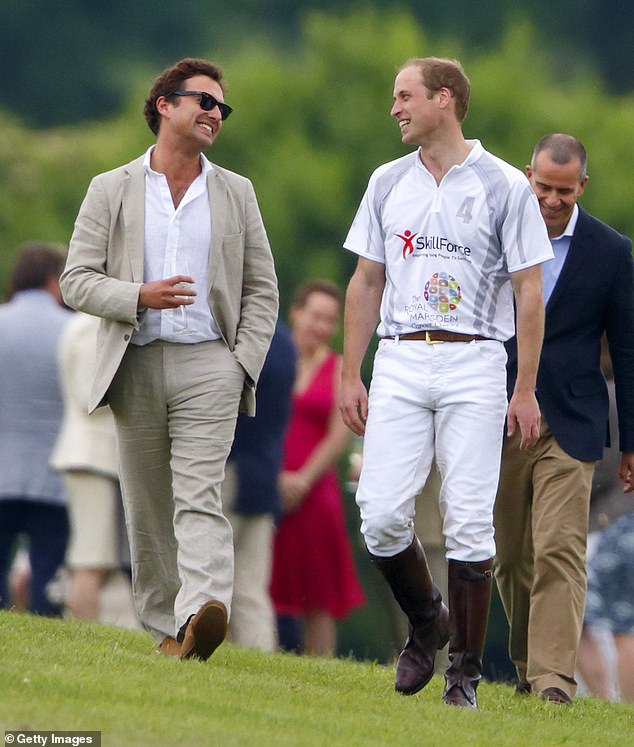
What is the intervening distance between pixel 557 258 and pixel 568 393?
1.95 ft

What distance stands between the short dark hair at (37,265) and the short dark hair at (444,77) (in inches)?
175

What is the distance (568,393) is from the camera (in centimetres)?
914

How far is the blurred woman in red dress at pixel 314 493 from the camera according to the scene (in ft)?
42.6

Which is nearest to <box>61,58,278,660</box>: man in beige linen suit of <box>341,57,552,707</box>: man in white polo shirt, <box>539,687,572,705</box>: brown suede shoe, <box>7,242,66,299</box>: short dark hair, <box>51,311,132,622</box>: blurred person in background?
<box>341,57,552,707</box>: man in white polo shirt

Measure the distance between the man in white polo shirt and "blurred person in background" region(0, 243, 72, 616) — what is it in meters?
4.42

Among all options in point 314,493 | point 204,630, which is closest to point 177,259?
point 204,630

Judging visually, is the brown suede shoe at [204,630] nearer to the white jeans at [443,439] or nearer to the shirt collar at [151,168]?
the white jeans at [443,439]

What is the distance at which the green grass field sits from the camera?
695 cm

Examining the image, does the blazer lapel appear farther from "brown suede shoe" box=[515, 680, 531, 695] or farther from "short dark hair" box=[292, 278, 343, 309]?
"short dark hair" box=[292, 278, 343, 309]

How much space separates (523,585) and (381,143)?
32.9 m

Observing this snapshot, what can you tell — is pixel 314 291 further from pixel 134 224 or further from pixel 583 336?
pixel 134 224

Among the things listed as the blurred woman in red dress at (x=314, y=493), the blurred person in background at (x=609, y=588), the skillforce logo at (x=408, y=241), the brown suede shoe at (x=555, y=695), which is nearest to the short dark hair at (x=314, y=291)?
the blurred woman in red dress at (x=314, y=493)

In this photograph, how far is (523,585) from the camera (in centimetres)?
945

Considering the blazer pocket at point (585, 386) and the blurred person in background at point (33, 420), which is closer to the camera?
the blazer pocket at point (585, 386)
